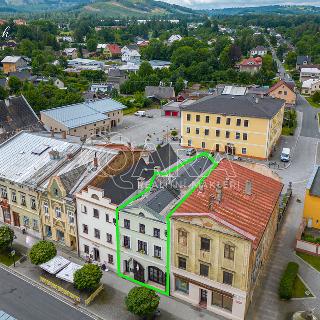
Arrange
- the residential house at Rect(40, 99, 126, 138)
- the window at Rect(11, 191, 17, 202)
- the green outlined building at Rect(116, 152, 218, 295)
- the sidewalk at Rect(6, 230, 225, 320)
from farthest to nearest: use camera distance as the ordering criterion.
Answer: the residential house at Rect(40, 99, 126, 138)
the window at Rect(11, 191, 17, 202)
the green outlined building at Rect(116, 152, 218, 295)
the sidewalk at Rect(6, 230, 225, 320)

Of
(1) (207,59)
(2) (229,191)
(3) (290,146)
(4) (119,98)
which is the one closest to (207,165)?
(2) (229,191)

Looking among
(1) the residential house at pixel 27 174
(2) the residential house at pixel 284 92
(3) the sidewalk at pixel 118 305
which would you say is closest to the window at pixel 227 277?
(3) the sidewalk at pixel 118 305

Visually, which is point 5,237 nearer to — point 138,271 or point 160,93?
point 138,271

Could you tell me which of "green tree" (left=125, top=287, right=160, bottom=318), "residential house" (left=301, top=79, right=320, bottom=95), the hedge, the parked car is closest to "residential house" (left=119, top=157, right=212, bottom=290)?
"green tree" (left=125, top=287, right=160, bottom=318)

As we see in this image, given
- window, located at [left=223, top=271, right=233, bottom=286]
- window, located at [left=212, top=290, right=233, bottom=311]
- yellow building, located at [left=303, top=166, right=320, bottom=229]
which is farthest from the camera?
yellow building, located at [left=303, top=166, right=320, bottom=229]

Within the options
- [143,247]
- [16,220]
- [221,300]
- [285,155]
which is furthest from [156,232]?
[285,155]

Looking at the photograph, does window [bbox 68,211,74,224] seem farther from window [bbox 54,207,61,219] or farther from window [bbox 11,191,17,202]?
window [bbox 11,191,17,202]
